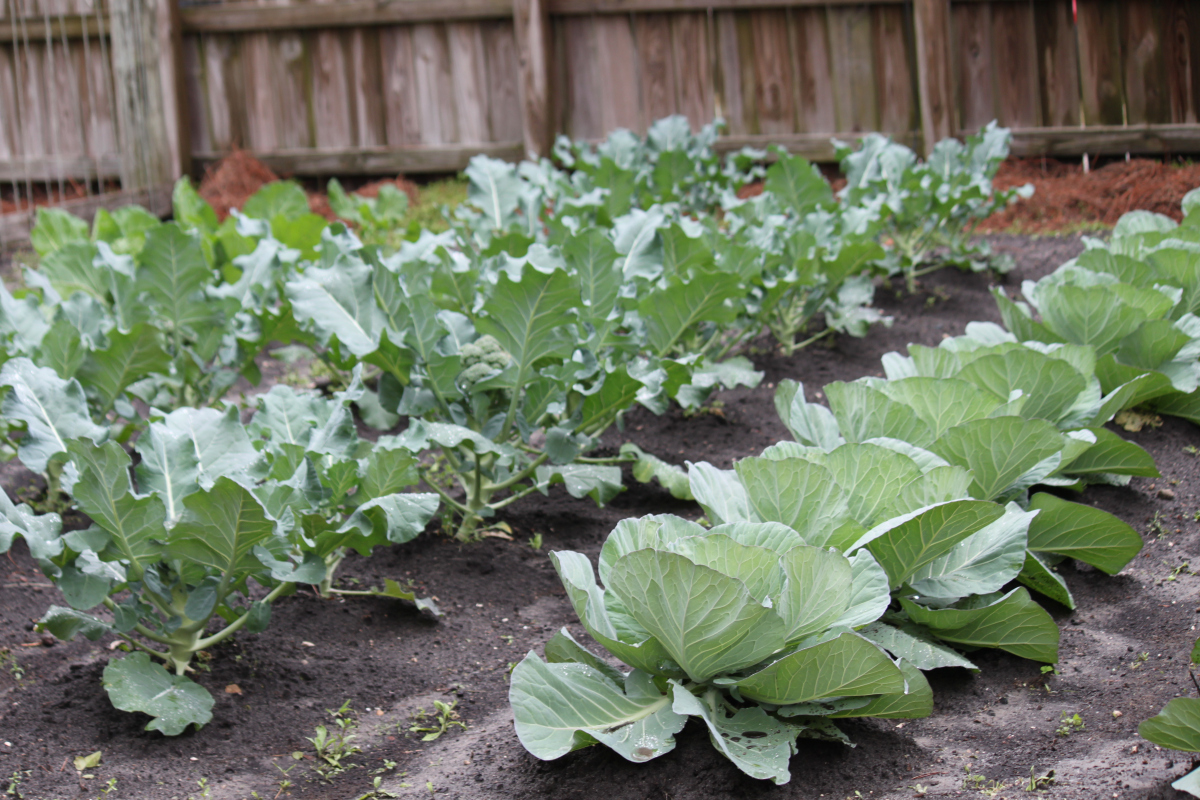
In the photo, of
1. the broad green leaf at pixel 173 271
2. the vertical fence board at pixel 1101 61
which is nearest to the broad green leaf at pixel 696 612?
the broad green leaf at pixel 173 271

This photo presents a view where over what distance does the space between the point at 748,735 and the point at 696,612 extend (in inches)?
12.2

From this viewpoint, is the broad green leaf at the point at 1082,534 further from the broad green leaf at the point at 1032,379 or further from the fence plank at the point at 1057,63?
the fence plank at the point at 1057,63

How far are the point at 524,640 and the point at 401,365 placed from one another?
845 mm

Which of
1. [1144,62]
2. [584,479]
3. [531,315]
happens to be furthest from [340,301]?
[1144,62]

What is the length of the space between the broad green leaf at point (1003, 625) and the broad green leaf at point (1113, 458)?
0.79 m

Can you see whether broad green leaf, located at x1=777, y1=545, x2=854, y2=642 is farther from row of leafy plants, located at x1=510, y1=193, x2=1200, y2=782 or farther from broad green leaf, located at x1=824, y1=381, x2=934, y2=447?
broad green leaf, located at x1=824, y1=381, x2=934, y2=447

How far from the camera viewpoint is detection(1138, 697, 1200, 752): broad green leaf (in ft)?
4.52

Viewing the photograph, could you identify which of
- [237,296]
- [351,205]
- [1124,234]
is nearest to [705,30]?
[351,205]

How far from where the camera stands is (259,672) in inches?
86.4

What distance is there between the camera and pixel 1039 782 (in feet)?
5.00

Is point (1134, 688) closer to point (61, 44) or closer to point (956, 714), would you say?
point (956, 714)

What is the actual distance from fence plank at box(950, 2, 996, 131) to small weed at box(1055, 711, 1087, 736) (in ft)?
19.3

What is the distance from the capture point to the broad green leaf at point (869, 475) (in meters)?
1.93

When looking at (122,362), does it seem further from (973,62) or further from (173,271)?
(973,62)
